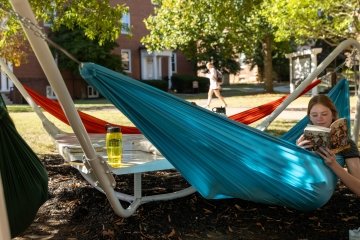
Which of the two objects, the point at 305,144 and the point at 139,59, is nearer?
the point at 305,144

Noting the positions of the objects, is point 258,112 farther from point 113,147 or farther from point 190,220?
point 113,147

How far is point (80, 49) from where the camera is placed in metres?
20.0

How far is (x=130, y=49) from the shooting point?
86.6ft

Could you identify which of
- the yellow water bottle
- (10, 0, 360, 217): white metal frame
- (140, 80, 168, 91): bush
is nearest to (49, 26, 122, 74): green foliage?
(140, 80, 168, 91): bush

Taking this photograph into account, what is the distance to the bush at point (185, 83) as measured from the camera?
26.0 meters

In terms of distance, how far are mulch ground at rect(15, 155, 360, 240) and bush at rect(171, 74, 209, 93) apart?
2203cm

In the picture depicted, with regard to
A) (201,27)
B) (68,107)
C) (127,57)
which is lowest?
(68,107)

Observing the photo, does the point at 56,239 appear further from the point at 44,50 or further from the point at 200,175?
the point at 44,50

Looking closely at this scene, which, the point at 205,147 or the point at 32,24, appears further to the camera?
the point at 205,147

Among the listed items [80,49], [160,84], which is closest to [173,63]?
[160,84]

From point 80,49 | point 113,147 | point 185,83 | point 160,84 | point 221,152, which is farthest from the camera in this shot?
point 185,83

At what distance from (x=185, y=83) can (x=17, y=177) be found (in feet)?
78.3

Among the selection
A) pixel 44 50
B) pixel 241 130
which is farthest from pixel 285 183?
pixel 44 50

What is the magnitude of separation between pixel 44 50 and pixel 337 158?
1840 millimetres
